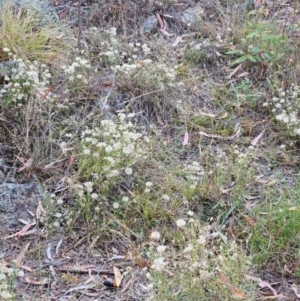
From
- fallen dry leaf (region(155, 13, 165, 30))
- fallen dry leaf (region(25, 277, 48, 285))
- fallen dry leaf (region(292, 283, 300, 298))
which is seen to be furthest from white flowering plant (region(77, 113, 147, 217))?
fallen dry leaf (region(155, 13, 165, 30))

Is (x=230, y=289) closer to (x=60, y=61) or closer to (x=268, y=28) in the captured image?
(x=60, y=61)

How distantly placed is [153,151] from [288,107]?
930 mm

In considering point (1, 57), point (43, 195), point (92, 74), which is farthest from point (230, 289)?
point (1, 57)

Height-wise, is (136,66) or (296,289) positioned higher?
(136,66)

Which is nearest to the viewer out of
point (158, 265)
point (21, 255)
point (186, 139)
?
point (158, 265)

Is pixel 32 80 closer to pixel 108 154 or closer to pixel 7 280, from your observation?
pixel 108 154

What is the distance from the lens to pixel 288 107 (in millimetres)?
3625

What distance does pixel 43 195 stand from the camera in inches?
120

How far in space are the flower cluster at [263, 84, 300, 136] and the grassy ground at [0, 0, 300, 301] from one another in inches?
0.5

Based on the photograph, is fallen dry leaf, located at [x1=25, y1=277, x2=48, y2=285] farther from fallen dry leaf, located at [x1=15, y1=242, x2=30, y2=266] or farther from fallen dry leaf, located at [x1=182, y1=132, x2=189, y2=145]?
fallen dry leaf, located at [x1=182, y1=132, x2=189, y2=145]

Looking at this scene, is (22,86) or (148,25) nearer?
(22,86)

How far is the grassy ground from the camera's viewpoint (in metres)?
2.66

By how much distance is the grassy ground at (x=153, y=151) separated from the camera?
2658mm

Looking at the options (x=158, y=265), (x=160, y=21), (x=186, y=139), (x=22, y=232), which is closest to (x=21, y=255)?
(x=22, y=232)
